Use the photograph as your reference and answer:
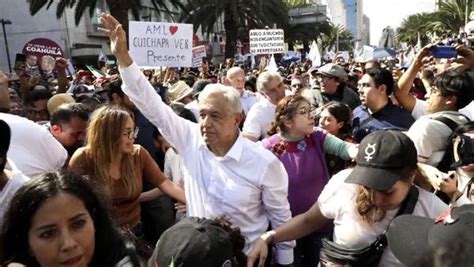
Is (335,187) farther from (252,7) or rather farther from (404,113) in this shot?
(252,7)

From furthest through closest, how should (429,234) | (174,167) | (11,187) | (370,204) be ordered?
(174,167)
(11,187)
(370,204)
(429,234)

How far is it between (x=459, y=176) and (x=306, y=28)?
4114cm

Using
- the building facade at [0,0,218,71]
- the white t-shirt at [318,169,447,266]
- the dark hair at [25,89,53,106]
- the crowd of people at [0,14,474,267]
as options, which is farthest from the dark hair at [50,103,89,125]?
the building facade at [0,0,218,71]

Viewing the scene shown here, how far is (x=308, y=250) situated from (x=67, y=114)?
1.87 metres

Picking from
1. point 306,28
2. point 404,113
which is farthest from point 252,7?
point 404,113

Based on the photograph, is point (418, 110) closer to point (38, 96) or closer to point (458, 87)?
point (458, 87)

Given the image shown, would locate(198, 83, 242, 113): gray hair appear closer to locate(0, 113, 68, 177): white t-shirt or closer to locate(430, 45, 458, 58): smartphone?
locate(0, 113, 68, 177): white t-shirt

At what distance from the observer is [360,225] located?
6.20ft

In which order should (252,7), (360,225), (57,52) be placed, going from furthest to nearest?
1. (252,7)
2. (57,52)
3. (360,225)

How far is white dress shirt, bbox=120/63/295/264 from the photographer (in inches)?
97.0

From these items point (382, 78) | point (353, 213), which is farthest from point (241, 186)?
point (382, 78)

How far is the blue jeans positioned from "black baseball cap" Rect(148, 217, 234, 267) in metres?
1.78

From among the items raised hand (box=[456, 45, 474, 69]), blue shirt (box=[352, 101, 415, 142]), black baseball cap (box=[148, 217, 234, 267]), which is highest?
raised hand (box=[456, 45, 474, 69])

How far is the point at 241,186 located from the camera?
2.46 m
